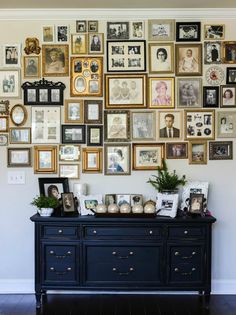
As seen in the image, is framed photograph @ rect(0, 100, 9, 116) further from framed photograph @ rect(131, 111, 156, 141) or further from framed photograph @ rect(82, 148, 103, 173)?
framed photograph @ rect(131, 111, 156, 141)

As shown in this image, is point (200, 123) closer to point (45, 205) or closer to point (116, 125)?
point (116, 125)

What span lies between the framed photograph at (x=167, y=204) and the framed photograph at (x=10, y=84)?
67.6 inches

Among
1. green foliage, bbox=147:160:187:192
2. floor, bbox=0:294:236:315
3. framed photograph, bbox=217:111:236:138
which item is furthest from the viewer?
framed photograph, bbox=217:111:236:138

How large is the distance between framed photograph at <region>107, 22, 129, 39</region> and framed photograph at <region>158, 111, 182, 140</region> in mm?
843

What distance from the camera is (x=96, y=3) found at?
12.1 ft

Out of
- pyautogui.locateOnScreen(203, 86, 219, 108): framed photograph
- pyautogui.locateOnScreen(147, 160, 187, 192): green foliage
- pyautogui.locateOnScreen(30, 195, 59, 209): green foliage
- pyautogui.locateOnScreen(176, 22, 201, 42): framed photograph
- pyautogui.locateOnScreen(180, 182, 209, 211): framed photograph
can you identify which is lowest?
pyautogui.locateOnScreen(30, 195, 59, 209): green foliage

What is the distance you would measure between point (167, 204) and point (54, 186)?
1.09m

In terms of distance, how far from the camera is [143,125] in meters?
3.88

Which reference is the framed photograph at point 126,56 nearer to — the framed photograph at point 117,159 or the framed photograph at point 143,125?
the framed photograph at point 143,125

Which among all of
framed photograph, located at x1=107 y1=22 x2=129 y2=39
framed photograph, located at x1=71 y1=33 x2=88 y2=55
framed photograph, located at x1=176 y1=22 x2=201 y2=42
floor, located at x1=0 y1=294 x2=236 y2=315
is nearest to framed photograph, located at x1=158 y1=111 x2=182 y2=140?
framed photograph, located at x1=176 y1=22 x2=201 y2=42

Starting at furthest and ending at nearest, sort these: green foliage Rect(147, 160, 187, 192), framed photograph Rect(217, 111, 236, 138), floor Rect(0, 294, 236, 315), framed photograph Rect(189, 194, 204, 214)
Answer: framed photograph Rect(217, 111, 236, 138)
green foliage Rect(147, 160, 187, 192)
framed photograph Rect(189, 194, 204, 214)
floor Rect(0, 294, 236, 315)

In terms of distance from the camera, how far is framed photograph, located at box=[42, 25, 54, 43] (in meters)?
3.88

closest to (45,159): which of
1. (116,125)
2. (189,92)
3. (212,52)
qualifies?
(116,125)

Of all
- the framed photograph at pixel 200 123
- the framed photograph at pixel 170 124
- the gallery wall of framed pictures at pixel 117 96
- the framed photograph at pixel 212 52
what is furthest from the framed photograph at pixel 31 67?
the framed photograph at pixel 212 52
